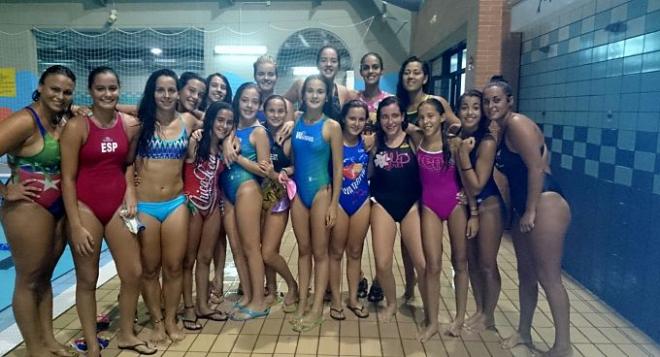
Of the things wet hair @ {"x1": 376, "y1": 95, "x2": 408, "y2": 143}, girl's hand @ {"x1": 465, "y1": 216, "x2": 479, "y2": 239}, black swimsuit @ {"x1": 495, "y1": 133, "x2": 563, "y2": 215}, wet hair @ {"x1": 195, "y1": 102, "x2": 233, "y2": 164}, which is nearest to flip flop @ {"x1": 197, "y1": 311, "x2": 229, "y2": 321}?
wet hair @ {"x1": 195, "y1": 102, "x2": 233, "y2": 164}

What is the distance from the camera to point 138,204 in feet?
8.80

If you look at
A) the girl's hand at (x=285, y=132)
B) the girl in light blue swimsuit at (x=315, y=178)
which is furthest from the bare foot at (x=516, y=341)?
the girl's hand at (x=285, y=132)

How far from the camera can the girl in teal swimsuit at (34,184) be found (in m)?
2.30

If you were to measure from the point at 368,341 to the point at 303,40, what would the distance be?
8911mm

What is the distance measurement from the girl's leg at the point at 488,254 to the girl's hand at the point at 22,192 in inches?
95.7

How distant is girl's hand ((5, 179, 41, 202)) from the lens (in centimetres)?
232

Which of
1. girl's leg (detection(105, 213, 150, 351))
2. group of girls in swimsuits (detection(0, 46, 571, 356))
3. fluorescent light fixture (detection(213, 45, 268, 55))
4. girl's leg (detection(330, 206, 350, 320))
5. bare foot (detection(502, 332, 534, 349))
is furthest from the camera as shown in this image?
fluorescent light fixture (detection(213, 45, 268, 55))

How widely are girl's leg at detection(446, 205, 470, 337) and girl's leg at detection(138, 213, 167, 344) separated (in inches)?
68.9

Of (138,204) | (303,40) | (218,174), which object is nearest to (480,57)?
(218,174)

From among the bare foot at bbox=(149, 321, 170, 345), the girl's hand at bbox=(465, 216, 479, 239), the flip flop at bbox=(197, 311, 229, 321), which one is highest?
the girl's hand at bbox=(465, 216, 479, 239)

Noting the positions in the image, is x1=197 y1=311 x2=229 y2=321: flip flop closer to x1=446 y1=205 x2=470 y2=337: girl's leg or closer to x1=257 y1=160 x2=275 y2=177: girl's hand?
x1=257 y1=160 x2=275 y2=177: girl's hand

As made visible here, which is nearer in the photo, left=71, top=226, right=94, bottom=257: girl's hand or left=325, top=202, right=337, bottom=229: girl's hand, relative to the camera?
left=71, top=226, right=94, bottom=257: girl's hand

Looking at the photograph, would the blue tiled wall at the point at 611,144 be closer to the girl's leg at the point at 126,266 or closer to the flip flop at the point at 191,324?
the flip flop at the point at 191,324

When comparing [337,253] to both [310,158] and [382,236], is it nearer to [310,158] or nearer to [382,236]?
[382,236]
